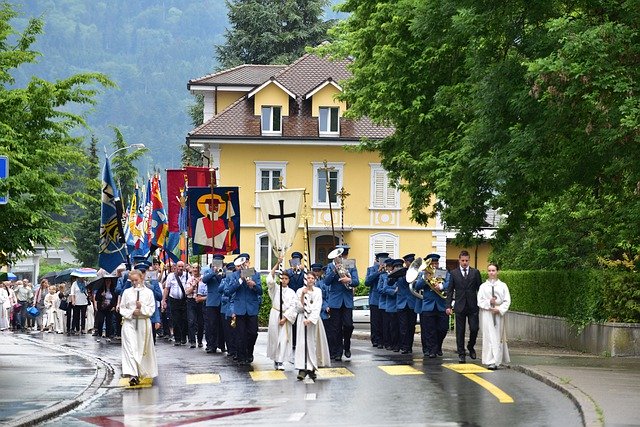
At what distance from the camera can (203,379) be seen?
22156 millimetres

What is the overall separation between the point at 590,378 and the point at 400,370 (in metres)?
3.53

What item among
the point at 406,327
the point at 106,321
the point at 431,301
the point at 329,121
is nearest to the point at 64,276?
the point at 329,121

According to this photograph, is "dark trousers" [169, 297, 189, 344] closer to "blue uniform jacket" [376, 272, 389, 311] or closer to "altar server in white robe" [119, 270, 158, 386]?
"blue uniform jacket" [376, 272, 389, 311]

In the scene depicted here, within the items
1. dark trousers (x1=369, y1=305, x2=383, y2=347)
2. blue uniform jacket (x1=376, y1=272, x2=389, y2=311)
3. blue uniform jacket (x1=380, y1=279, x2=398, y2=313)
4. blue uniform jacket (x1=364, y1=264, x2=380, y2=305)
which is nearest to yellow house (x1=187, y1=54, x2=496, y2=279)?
dark trousers (x1=369, y1=305, x2=383, y2=347)

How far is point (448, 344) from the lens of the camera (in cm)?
3119

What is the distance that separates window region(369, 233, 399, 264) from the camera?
66.1m

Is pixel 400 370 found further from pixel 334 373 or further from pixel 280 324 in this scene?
pixel 280 324

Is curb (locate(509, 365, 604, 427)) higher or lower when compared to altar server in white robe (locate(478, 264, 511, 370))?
lower

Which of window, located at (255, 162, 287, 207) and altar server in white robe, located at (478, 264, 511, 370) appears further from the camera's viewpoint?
window, located at (255, 162, 287, 207)

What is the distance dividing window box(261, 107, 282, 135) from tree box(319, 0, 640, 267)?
2570 cm

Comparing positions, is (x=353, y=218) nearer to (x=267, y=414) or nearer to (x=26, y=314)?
(x=26, y=314)

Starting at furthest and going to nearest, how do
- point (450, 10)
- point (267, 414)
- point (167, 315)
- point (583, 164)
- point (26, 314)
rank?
1. point (26, 314)
2. point (167, 315)
3. point (450, 10)
4. point (583, 164)
5. point (267, 414)

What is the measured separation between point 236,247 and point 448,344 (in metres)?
5.52

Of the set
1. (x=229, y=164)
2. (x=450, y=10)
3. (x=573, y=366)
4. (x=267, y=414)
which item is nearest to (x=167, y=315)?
(x=450, y=10)
